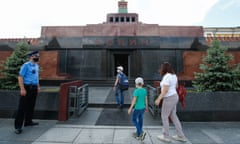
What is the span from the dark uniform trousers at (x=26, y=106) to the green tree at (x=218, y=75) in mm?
6359

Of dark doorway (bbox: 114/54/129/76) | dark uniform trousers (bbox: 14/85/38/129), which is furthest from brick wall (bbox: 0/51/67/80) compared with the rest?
dark uniform trousers (bbox: 14/85/38/129)

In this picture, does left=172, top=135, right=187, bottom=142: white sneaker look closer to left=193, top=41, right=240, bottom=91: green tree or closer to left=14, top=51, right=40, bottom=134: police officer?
left=193, top=41, right=240, bottom=91: green tree

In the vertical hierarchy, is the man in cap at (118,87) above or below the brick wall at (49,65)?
below

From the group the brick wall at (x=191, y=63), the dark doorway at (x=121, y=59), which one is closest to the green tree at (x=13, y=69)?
the dark doorway at (x=121, y=59)

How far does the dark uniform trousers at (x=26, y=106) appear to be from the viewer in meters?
3.89

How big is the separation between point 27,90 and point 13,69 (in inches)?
102

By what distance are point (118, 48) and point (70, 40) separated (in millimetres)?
5535

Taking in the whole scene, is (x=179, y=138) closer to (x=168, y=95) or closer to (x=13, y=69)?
(x=168, y=95)

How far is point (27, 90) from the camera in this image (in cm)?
407

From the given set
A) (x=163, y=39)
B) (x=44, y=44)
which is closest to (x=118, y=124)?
(x=163, y=39)

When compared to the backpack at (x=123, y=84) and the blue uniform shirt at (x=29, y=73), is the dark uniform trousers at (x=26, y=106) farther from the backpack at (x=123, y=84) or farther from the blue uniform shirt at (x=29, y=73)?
the backpack at (x=123, y=84)

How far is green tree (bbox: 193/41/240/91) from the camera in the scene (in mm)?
5508

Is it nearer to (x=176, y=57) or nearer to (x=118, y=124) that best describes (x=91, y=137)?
(x=118, y=124)

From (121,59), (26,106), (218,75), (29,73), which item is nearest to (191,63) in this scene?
(218,75)
